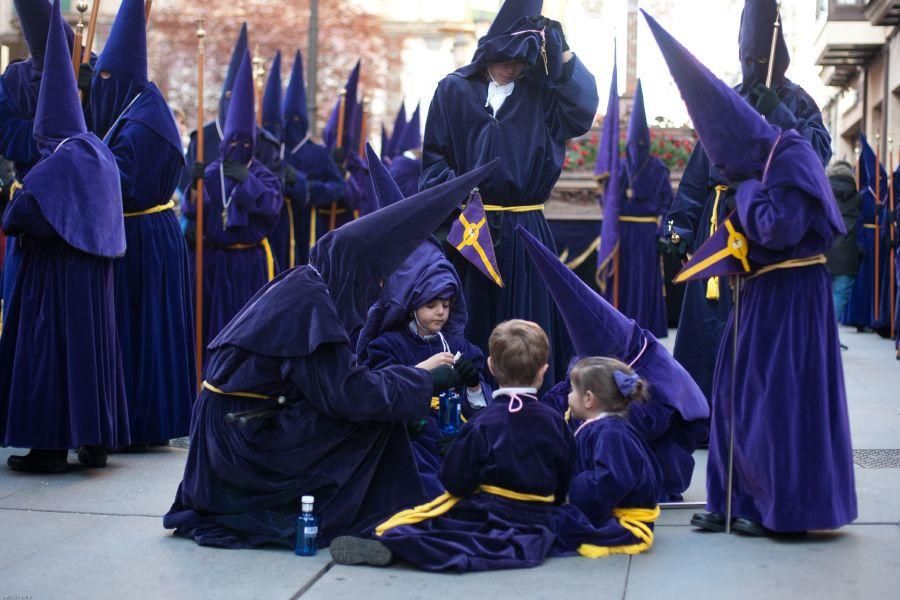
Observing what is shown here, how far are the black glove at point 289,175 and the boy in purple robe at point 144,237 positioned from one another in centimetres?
567

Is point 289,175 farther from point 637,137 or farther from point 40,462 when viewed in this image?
point 40,462

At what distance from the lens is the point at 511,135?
740 cm

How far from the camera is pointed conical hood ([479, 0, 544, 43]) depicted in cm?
733

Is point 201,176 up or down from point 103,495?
up

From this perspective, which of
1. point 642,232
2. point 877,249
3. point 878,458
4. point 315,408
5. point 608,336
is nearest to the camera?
point 315,408

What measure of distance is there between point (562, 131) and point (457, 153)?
0.60 metres

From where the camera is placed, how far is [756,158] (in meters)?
5.58

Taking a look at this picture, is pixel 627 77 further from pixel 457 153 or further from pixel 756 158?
pixel 756 158

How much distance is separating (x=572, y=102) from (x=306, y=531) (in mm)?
3133

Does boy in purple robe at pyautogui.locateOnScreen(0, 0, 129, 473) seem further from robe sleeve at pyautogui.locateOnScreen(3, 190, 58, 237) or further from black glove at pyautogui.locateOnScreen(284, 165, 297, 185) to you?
black glove at pyautogui.locateOnScreen(284, 165, 297, 185)

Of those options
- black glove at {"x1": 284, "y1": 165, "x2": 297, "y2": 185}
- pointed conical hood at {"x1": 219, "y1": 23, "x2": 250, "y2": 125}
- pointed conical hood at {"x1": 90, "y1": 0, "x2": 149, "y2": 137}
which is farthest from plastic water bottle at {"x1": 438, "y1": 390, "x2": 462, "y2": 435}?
black glove at {"x1": 284, "y1": 165, "x2": 297, "y2": 185}

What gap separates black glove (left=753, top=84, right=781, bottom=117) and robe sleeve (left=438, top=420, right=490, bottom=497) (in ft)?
8.94

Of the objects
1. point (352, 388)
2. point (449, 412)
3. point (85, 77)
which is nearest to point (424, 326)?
point (449, 412)

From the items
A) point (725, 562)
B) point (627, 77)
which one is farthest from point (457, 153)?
point (627, 77)
